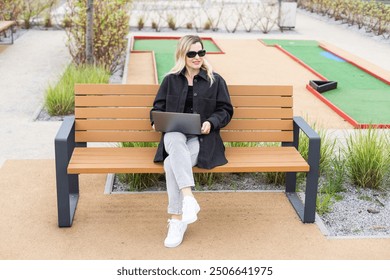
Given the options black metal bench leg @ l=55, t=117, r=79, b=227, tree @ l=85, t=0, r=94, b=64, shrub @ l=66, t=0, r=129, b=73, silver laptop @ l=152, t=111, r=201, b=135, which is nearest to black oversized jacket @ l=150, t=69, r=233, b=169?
silver laptop @ l=152, t=111, r=201, b=135

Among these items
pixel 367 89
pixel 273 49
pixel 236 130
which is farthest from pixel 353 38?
pixel 236 130

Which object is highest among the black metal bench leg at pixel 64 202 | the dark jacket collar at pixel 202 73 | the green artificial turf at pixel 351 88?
the dark jacket collar at pixel 202 73

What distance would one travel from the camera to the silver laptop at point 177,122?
4.83 m

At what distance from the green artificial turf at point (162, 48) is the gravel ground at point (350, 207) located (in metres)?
A: 6.22

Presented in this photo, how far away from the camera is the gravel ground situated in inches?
194

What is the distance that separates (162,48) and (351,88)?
569 centimetres

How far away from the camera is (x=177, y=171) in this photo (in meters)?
4.64

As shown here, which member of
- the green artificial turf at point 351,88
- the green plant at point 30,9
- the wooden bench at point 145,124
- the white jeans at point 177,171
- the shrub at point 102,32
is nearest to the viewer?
the white jeans at point 177,171

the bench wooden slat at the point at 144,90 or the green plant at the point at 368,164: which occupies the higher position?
the bench wooden slat at the point at 144,90

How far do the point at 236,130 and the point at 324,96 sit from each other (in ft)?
15.3

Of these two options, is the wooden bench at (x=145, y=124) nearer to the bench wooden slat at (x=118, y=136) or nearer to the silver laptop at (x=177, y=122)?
the bench wooden slat at (x=118, y=136)

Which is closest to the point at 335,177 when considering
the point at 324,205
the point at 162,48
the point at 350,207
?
the point at 350,207

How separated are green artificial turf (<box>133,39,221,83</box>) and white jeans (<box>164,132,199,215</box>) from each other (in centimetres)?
710

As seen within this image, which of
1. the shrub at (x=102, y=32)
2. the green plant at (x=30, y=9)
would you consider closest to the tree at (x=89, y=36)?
the shrub at (x=102, y=32)
